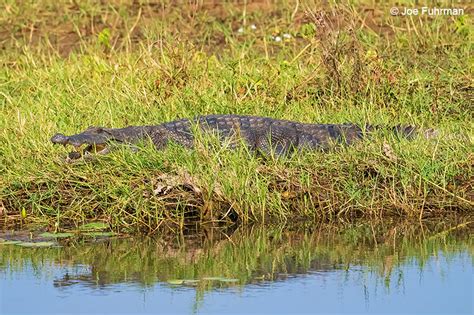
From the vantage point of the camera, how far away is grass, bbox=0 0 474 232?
6.11 m

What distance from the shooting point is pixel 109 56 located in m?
8.99

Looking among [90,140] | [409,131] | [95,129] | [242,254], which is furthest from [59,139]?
[409,131]

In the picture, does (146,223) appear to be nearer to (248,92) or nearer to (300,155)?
(300,155)

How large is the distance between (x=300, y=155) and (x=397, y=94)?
155cm

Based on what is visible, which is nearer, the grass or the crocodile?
the grass

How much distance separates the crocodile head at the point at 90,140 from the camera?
6547 millimetres

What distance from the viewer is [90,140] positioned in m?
6.70

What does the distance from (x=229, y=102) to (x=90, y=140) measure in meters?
1.52

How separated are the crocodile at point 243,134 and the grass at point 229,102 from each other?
0.59ft

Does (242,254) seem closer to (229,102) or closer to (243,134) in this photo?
(243,134)
